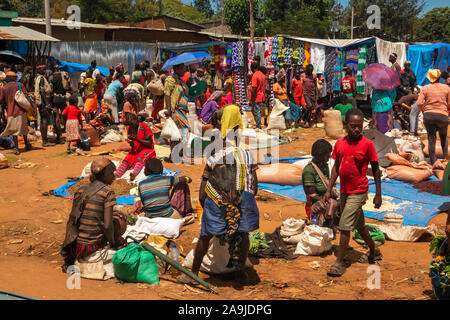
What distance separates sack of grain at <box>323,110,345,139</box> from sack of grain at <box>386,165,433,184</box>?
3.51 metres

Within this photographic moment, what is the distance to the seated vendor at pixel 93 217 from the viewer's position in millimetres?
4387

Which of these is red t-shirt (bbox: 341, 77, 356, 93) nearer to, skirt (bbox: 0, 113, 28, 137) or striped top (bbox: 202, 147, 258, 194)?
skirt (bbox: 0, 113, 28, 137)

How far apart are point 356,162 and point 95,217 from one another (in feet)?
8.21

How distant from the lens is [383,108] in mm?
10930

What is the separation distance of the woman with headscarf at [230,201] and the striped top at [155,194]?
133cm

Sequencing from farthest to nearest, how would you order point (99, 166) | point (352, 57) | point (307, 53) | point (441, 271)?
1. point (307, 53)
2. point (352, 57)
3. point (99, 166)
4. point (441, 271)

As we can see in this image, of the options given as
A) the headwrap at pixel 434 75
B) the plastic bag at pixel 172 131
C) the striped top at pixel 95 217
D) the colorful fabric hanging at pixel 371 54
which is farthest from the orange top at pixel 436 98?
the colorful fabric hanging at pixel 371 54

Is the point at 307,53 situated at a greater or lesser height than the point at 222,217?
greater

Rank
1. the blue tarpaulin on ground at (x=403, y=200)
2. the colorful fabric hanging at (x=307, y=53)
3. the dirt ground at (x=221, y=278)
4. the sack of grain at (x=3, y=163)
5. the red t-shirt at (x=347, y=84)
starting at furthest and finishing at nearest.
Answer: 1. the colorful fabric hanging at (x=307, y=53)
2. the red t-shirt at (x=347, y=84)
3. the sack of grain at (x=3, y=163)
4. the blue tarpaulin on ground at (x=403, y=200)
5. the dirt ground at (x=221, y=278)

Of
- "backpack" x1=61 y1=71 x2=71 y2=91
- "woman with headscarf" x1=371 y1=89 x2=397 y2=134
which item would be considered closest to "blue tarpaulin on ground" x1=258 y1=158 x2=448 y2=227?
"woman with headscarf" x1=371 y1=89 x2=397 y2=134

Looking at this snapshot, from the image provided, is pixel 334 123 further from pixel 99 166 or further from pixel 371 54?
pixel 99 166

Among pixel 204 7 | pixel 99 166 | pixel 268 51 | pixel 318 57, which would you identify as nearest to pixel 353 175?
pixel 99 166

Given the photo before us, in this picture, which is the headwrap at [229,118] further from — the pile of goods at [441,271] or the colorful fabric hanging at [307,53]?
the colorful fabric hanging at [307,53]

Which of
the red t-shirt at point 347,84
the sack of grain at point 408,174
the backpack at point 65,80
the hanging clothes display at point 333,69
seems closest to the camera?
the sack of grain at point 408,174
